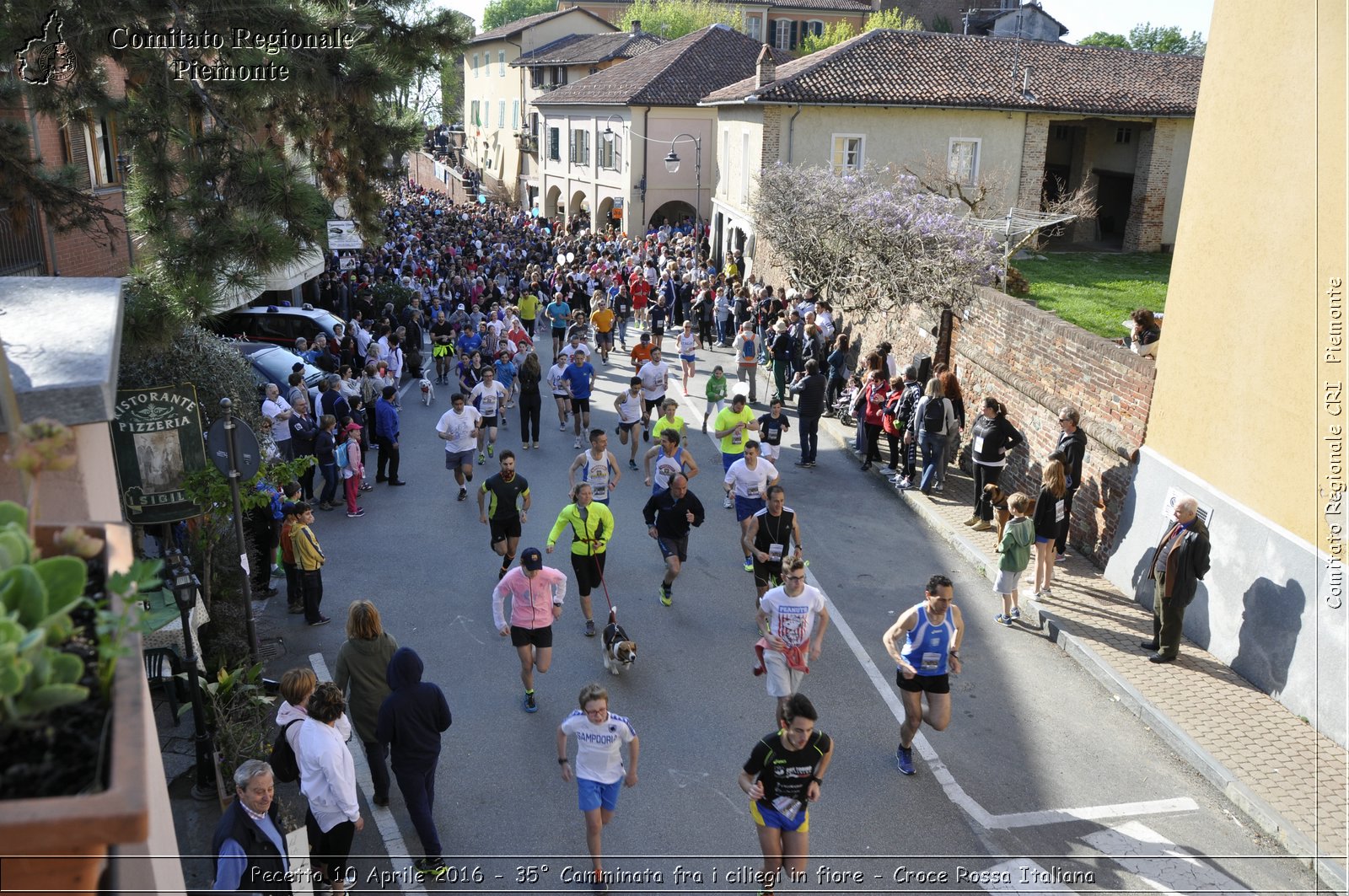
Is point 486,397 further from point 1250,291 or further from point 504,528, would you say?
point 1250,291

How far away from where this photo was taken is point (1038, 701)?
9.14 metres

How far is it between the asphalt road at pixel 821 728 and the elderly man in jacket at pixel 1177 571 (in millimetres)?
885

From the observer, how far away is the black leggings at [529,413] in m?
16.3

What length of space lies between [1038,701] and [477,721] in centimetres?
498

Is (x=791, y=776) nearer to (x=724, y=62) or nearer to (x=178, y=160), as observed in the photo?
(x=178, y=160)

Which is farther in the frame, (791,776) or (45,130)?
(45,130)

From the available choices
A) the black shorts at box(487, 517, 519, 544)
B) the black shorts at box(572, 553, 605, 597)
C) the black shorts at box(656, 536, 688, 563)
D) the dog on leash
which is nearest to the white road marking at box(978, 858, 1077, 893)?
the dog on leash

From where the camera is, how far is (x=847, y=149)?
31047mm

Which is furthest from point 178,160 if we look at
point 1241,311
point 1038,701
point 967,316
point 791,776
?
point 967,316

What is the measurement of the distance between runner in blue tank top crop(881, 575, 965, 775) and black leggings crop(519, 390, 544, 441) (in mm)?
9631

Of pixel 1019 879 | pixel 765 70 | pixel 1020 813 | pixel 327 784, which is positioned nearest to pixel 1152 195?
pixel 765 70

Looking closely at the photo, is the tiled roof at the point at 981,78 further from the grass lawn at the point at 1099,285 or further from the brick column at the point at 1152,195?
the grass lawn at the point at 1099,285

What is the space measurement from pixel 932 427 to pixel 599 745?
919 centimetres

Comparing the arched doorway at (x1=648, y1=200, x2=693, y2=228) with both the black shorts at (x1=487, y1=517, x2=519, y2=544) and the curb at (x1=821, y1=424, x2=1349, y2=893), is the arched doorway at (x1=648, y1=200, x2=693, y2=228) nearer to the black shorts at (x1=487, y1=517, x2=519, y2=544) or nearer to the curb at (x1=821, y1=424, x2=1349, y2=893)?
the curb at (x1=821, y1=424, x2=1349, y2=893)
